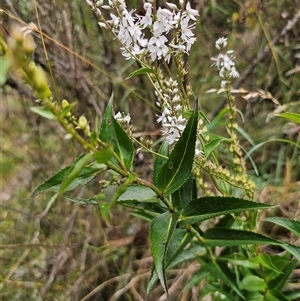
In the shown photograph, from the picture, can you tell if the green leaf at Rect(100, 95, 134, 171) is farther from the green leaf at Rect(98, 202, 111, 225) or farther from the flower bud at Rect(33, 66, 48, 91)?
the flower bud at Rect(33, 66, 48, 91)

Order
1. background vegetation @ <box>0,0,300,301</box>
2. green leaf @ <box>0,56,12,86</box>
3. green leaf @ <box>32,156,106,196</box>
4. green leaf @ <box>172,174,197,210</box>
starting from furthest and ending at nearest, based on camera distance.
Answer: background vegetation @ <box>0,0,300,301</box> < green leaf @ <box>172,174,197,210</box> < green leaf @ <box>32,156,106,196</box> < green leaf @ <box>0,56,12,86</box>

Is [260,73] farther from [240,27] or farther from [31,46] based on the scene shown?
[31,46]

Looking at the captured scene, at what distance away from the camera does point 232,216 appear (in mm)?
1178

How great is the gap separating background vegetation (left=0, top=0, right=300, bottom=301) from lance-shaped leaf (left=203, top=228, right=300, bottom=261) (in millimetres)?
605

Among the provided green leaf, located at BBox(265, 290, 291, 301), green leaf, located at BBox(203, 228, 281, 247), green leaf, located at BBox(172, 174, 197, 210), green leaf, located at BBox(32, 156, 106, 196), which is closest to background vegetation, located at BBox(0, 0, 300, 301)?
green leaf, located at BBox(265, 290, 291, 301)

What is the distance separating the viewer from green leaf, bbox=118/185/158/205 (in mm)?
872

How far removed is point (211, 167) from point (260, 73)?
4.78 feet

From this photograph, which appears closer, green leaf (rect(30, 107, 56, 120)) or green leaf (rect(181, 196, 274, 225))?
green leaf (rect(30, 107, 56, 120))

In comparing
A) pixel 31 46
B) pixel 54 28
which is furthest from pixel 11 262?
pixel 31 46

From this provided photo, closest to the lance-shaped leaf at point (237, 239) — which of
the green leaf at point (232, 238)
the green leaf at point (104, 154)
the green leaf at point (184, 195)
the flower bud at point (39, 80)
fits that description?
the green leaf at point (232, 238)

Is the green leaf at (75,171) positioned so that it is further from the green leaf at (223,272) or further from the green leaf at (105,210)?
the green leaf at (223,272)

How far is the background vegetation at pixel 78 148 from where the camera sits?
1833 mm

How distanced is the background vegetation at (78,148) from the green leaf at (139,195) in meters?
0.84

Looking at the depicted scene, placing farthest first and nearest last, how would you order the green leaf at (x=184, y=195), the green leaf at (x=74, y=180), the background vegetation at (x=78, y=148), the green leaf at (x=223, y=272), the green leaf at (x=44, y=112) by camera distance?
the background vegetation at (x=78, y=148) < the green leaf at (x=223, y=272) < the green leaf at (x=184, y=195) < the green leaf at (x=74, y=180) < the green leaf at (x=44, y=112)
